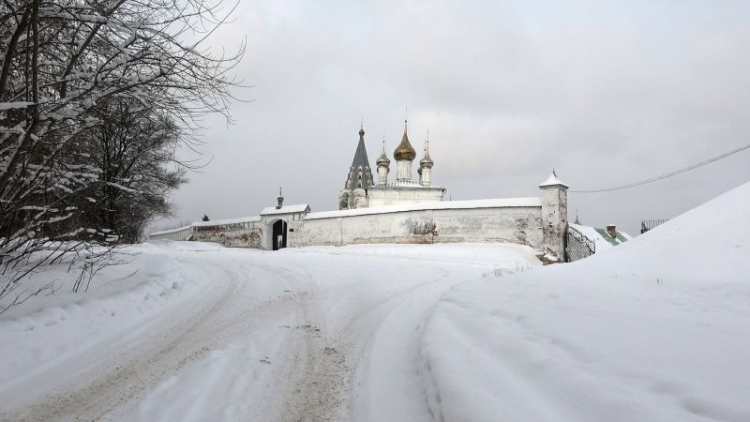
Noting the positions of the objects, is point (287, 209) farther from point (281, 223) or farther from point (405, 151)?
point (405, 151)

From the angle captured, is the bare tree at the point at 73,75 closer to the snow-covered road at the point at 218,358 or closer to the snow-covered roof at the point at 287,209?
the snow-covered road at the point at 218,358

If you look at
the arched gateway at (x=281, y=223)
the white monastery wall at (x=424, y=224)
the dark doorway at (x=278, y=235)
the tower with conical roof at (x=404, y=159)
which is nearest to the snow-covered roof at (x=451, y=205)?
the white monastery wall at (x=424, y=224)

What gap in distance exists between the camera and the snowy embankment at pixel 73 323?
10.4 feet

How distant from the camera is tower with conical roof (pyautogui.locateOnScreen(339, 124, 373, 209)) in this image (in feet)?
154

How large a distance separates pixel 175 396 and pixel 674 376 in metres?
3.25

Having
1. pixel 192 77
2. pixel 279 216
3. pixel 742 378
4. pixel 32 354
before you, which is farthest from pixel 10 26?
pixel 279 216

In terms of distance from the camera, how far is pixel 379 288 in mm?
7410

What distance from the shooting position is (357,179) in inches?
1908

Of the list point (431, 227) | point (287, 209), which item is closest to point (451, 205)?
point (431, 227)

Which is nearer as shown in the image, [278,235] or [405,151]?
[278,235]

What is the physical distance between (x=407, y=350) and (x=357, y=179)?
45.1 m

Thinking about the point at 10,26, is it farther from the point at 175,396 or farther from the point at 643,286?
the point at 643,286

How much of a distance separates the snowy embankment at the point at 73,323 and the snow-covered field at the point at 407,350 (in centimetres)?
2

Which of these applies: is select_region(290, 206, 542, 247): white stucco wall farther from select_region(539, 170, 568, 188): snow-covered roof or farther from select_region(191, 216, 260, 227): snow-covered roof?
select_region(191, 216, 260, 227): snow-covered roof
